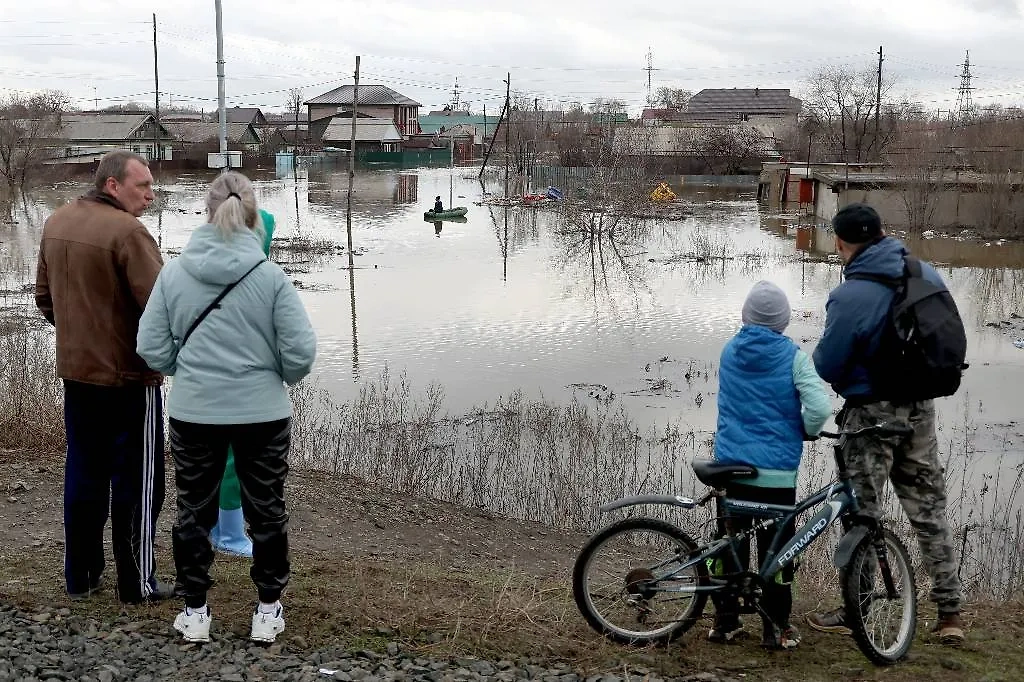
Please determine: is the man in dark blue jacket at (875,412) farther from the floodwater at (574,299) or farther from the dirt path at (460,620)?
the floodwater at (574,299)

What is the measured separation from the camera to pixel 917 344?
14.0 ft

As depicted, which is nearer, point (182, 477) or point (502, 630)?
point (182, 477)

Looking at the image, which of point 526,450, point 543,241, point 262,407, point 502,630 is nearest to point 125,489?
point 262,407

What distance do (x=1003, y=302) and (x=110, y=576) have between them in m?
20.3

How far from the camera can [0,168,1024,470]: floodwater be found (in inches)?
539

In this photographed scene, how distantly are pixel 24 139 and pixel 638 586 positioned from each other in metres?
58.3

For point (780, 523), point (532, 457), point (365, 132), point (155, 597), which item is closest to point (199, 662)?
point (155, 597)

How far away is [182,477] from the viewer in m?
4.09

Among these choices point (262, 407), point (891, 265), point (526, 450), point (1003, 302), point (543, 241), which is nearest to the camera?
point (262, 407)

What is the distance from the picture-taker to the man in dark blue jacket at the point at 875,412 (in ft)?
14.2

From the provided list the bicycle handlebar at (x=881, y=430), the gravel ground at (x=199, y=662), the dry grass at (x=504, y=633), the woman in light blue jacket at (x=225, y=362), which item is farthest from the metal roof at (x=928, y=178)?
the woman in light blue jacket at (x=225, y=362)

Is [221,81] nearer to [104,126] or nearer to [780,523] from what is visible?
[780,523]

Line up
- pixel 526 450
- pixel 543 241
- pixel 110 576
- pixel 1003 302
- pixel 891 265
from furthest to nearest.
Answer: pixel 543 241
pixel 1003 302
pixel 526 450
pixel 110 576
pixel 891 265

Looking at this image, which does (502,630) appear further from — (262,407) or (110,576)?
(110,576)
